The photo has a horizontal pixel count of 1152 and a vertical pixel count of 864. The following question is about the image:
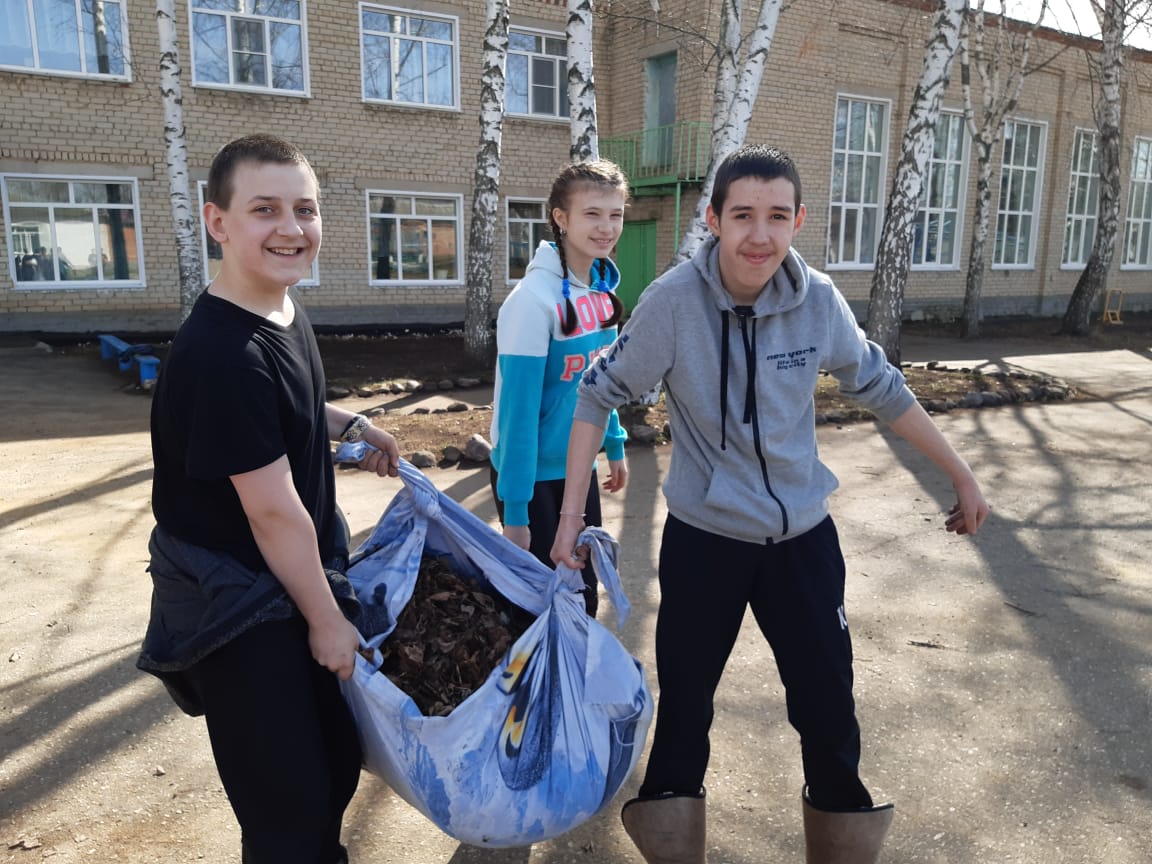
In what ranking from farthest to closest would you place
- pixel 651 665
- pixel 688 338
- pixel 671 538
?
1. pixel 651 665
2. pixel 671 538
3. pixel 688 338

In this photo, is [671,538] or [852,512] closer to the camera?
[671,538]

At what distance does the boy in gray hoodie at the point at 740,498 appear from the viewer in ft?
6.47

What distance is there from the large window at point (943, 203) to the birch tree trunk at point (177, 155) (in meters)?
15.4

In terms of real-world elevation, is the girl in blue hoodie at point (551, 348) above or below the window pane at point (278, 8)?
below

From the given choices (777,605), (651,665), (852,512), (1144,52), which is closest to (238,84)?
(852,512)

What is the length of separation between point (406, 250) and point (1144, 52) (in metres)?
20.2

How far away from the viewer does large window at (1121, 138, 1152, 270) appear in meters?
22.8

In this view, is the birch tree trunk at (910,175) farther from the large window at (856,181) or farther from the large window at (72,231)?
the large window at (72,231)

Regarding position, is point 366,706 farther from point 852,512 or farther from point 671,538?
point 852,512

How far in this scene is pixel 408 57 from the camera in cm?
1576

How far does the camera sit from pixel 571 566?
2076mm

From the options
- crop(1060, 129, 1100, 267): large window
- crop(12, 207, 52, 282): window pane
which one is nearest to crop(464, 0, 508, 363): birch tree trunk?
crop(12, 207, 52, 282): window pane

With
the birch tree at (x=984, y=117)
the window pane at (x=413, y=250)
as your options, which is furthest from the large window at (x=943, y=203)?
the window pane at (x=413, y=250)

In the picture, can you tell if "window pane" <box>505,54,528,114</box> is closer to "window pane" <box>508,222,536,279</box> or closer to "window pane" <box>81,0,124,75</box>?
"window pane" <box>508,222,536,279</box>
